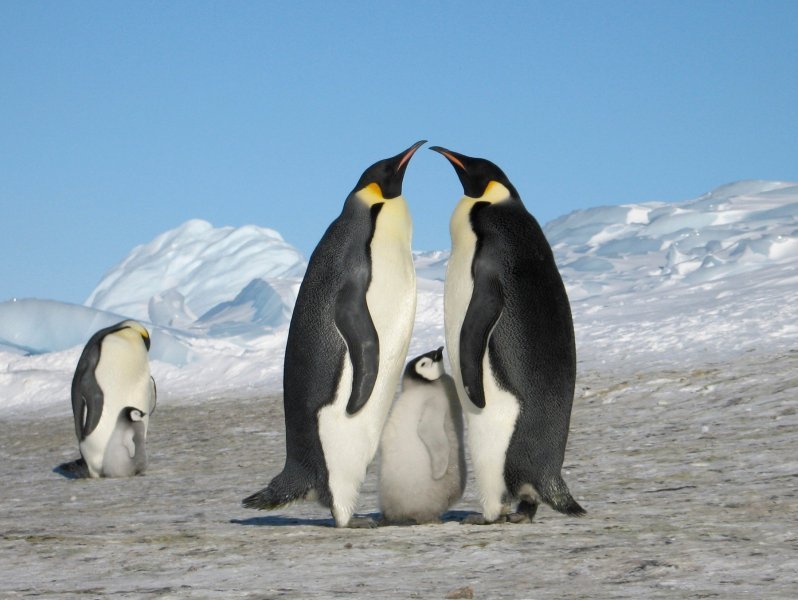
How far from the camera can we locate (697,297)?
46.6 feet

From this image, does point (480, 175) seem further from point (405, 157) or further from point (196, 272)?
point (196, 272)

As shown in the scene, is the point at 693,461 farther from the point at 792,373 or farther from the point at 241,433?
the point at 241,433

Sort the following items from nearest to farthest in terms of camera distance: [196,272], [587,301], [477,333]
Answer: [477,333]
[587,301]
[196,272]

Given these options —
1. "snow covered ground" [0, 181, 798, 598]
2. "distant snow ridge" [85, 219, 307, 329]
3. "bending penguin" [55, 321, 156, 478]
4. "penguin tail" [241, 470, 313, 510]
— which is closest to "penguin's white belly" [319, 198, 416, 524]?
"penguin tail" [241, 470, 313, 510]

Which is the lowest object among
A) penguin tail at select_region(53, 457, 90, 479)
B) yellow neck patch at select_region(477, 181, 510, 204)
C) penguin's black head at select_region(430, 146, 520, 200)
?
penguin tail at select_region(53, 457, 90, 479)

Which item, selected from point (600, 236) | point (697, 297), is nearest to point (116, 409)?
point (697, 297)

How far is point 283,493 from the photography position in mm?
4457

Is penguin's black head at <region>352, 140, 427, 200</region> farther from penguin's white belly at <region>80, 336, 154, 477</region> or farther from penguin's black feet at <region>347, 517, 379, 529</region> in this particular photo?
penguin's white belly at <region>80, 336, 154, 477</region>

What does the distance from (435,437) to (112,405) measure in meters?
3.95

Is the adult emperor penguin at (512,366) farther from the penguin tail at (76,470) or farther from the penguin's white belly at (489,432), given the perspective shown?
the penguin tail at (76,470)

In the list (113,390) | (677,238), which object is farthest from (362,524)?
(677,238)

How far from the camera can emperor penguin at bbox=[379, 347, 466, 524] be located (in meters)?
4.34

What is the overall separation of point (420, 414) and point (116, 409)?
12.8 feet

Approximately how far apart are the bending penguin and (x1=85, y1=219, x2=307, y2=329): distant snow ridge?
1328 inches
